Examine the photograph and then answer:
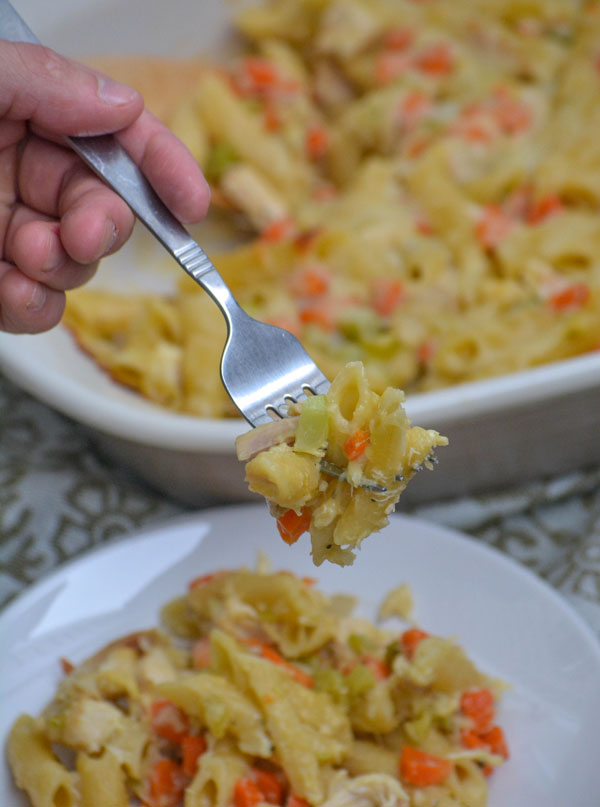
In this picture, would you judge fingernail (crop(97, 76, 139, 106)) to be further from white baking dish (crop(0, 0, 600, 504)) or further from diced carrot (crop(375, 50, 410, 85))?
diced carrot (crop(375, 50, 410, 85))

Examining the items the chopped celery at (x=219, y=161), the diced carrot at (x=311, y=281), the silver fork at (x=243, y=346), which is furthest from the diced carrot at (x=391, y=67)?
the silver fork at (x=243, y=346)

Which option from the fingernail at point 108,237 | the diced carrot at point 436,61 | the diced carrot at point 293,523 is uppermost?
the fingernail at point 108,237

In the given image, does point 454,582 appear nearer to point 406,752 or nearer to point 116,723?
point 406,752

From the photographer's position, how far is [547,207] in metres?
2.10

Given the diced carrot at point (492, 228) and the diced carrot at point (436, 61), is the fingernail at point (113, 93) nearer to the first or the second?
the diced carrot at point (492, 228)

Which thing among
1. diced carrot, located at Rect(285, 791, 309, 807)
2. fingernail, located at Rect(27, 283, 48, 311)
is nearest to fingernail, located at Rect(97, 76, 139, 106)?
fingernail, located at Rect(27, 283, 48, 311)

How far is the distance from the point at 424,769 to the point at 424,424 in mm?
577

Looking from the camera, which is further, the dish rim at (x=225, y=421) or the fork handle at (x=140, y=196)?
the dish rim at (x=225, y=421)

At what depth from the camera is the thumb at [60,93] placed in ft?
3.97

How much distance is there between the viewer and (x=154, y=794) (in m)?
1.26

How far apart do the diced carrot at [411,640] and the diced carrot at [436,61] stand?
1.70 metres

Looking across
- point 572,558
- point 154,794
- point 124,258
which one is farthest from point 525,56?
point 154,794

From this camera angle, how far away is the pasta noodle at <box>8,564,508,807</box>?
124 centimetres

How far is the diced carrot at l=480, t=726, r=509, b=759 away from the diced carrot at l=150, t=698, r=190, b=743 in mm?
418
